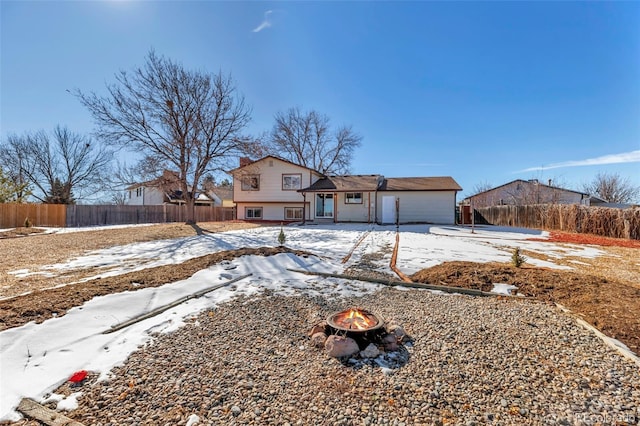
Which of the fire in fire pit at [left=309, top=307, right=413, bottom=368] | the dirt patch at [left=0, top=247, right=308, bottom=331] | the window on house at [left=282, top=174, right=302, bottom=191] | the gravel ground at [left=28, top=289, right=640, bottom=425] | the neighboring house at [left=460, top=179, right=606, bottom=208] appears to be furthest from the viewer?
the neighboring house at [left=460, top=179, right=606, bottom=208]

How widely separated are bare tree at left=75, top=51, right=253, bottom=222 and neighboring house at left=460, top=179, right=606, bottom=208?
20.8 m

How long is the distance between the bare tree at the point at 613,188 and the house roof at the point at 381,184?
70.1ft

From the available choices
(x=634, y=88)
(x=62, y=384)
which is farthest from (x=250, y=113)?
(x=634, y=88)

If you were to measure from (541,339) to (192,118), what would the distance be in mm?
18259

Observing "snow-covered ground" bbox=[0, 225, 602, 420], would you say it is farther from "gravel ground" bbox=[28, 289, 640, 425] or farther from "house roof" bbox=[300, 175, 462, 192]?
"house roof" bbox=[300, 175, 462, 192]

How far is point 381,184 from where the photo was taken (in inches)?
783

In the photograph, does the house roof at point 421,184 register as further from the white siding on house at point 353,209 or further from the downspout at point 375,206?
Answer: the white siding on house at point 353,209

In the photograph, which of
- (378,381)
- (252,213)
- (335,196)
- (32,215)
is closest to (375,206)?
(335,196)

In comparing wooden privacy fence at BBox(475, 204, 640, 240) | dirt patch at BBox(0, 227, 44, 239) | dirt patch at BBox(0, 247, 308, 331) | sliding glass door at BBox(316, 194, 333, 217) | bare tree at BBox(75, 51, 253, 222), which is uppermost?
bare tree at BBox(75, 51, 253, 222)

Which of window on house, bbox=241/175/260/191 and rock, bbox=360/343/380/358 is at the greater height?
window on house, bbox=241/175/260/191

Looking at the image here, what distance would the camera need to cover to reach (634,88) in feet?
41.0

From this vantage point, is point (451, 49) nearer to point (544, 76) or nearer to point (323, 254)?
point (544, 76)

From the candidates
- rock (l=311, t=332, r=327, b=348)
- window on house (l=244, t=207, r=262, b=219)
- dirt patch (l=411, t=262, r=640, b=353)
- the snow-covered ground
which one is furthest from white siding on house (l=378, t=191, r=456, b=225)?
rock (l=311, t=332, r=327, b=348)

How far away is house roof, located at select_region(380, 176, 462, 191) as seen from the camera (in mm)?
18044
